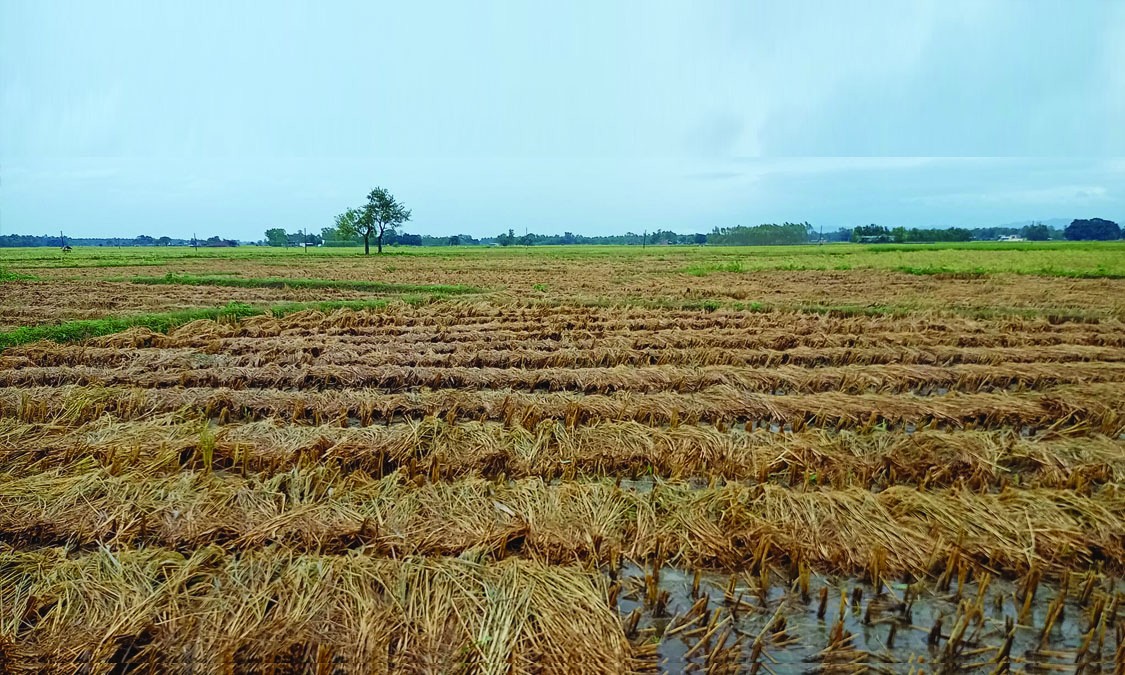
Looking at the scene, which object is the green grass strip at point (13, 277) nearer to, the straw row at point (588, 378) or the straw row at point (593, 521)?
the straw row at point (588, 378)

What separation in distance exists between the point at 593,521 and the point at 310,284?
19960 mm

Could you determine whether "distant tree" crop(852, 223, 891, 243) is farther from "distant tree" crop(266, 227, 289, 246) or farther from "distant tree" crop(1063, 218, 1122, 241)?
"distant tree" crop(266, 227, 289, 246)

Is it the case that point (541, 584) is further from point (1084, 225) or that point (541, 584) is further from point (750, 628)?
point (1084, 225)

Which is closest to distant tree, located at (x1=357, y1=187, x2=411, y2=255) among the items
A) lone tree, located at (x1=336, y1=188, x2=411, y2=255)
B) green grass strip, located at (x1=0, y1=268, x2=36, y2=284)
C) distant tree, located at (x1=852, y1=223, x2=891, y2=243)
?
lone tree, located at (x1=336, y1=188, x2=411, y2=255)

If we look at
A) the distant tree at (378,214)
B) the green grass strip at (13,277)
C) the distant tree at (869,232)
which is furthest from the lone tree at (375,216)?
the distant tree at (869,232)

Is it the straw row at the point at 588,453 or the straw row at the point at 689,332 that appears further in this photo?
the straw row at the point at 689,332

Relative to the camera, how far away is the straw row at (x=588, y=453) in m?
5.15

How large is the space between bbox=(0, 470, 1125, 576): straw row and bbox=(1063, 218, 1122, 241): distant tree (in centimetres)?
10840

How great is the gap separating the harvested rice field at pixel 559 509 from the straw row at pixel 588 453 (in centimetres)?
4

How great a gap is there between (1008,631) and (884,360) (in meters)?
6.64

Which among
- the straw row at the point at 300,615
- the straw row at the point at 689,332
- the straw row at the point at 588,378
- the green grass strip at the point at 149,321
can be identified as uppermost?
the green grass strip at the point at 149,321

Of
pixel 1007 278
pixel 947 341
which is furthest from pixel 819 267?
pixel 947 341

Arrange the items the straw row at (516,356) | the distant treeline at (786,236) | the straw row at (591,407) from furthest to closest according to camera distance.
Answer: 1. the distant treeline at (786,236)
2. the straw row at (516,356)
3. the straw row at (591,407)

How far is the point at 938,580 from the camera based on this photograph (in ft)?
12.4
